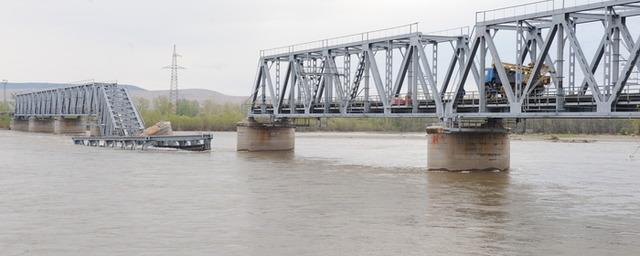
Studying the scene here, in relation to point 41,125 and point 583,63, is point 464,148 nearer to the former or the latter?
point 583,63

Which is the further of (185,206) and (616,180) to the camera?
(616,180)

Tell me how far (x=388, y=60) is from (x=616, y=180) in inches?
738

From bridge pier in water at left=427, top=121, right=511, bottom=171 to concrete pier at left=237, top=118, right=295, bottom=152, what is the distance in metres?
33.5

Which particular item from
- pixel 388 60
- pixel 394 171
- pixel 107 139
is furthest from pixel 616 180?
pixel 107 139

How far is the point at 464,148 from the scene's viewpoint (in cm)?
5138

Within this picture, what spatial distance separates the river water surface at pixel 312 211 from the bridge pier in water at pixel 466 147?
1.57m

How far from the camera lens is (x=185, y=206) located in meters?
32.7

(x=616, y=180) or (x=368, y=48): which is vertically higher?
(x=368, y=48)

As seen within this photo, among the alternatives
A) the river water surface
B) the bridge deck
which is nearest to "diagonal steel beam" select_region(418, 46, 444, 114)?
the bridge deck

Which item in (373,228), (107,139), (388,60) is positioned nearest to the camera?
(373,228)

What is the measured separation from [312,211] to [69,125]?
129m

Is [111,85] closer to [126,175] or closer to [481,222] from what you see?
[126,175]

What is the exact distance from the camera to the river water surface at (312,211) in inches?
933

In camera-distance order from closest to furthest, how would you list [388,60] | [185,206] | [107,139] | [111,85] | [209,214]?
1. [209,214]
2. [185,206]
3. [388,60]
4. [107,139]
5. [111,85]
